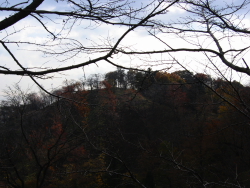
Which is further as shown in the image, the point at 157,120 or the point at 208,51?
the point at 157,120

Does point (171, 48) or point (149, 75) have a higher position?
point (171, 48)

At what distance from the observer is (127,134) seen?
404cm

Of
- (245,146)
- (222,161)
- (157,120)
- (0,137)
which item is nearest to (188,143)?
(222,161)

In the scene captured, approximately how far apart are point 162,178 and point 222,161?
193 inches

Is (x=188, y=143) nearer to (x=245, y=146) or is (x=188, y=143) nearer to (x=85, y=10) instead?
(x=245, y=146)

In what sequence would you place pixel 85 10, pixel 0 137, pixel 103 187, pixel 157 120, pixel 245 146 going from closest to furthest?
pixel 85 10 < pixel 0 137 < pixel 103 187 < pixel 245 146 < pixel 157 120

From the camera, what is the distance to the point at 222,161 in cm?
1664

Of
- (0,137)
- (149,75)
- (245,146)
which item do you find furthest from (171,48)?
(245,146)

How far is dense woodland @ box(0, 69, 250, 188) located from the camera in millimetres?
2498

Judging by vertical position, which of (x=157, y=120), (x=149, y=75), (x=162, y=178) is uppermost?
(x=149, y=75)

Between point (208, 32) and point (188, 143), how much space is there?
1730 centimetres

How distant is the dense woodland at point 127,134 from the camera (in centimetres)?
250

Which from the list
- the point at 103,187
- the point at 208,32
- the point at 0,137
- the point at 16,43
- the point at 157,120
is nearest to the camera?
the point at 16,43

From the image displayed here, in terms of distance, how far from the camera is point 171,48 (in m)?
2.07
